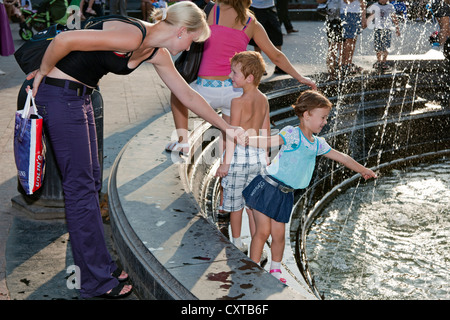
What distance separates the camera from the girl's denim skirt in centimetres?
382

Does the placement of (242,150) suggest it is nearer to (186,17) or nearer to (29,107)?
(186,17)

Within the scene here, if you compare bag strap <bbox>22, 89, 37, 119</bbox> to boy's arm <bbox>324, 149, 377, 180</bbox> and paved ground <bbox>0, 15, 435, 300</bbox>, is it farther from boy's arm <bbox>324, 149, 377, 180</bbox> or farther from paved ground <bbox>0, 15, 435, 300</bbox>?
boy's arm <bbox>324, 149, 377, 180</bbox>

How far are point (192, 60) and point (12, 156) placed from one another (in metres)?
2.07

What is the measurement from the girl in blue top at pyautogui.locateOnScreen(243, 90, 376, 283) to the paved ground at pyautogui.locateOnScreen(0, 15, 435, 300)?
1122 mm

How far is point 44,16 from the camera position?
12852 millimetres

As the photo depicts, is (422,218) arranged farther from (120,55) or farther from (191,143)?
(120,55)

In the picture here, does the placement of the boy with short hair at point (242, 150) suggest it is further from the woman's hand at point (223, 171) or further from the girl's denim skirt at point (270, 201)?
the girl's denim skirt at point (270, 201)

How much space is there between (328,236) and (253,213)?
1.18 metres

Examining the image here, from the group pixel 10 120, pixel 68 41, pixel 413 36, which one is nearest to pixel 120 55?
pixel 68 41

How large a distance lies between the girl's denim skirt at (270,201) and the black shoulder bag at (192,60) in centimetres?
141

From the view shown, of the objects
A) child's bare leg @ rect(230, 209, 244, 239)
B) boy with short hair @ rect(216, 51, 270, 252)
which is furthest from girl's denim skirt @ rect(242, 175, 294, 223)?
child's bare leg @ rect(230, 209, 244, 239)

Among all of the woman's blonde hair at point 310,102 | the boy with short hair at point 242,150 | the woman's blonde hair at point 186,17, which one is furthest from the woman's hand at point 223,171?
the woman's blonde hair at point 186,17

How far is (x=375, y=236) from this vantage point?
487 centimetres

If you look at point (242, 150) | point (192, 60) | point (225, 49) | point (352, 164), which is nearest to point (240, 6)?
point (225, 49)
